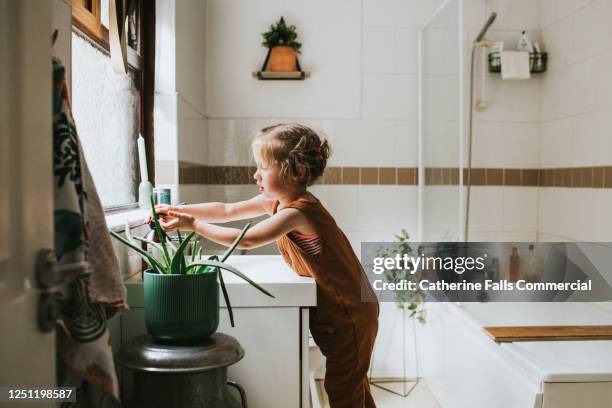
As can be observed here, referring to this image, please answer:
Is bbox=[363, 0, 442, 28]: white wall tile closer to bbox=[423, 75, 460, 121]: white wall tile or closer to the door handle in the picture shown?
bbox=[423, 75, 460, 121]: white wall tile

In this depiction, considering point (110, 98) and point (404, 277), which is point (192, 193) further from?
point (404, 277)

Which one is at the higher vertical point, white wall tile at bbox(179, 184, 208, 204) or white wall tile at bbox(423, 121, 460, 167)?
white wall tile at bbox(423, 121, 460, 167)

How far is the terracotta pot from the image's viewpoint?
2918 millimetres

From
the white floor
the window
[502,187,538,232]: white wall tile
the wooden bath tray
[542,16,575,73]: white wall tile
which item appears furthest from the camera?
[502,187,538,232]: white wall tile

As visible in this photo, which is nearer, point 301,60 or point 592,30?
point 592,30

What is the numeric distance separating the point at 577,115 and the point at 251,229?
76.8 inches

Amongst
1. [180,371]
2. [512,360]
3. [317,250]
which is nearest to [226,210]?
[317,250]

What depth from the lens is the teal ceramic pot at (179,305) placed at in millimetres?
1119

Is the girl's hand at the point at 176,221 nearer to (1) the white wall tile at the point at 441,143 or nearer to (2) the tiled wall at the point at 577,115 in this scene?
(1) the white wall tile at the point at 441,143

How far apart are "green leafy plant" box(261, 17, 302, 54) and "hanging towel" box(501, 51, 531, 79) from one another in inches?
43.1

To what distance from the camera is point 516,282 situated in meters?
2.89

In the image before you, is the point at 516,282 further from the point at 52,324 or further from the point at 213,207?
the point at 52,324

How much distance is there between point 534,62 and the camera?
3014mm

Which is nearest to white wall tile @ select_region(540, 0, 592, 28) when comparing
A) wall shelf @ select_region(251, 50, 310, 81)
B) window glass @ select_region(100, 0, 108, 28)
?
wall shelf @ select_region(251, 50, 310, 81)
